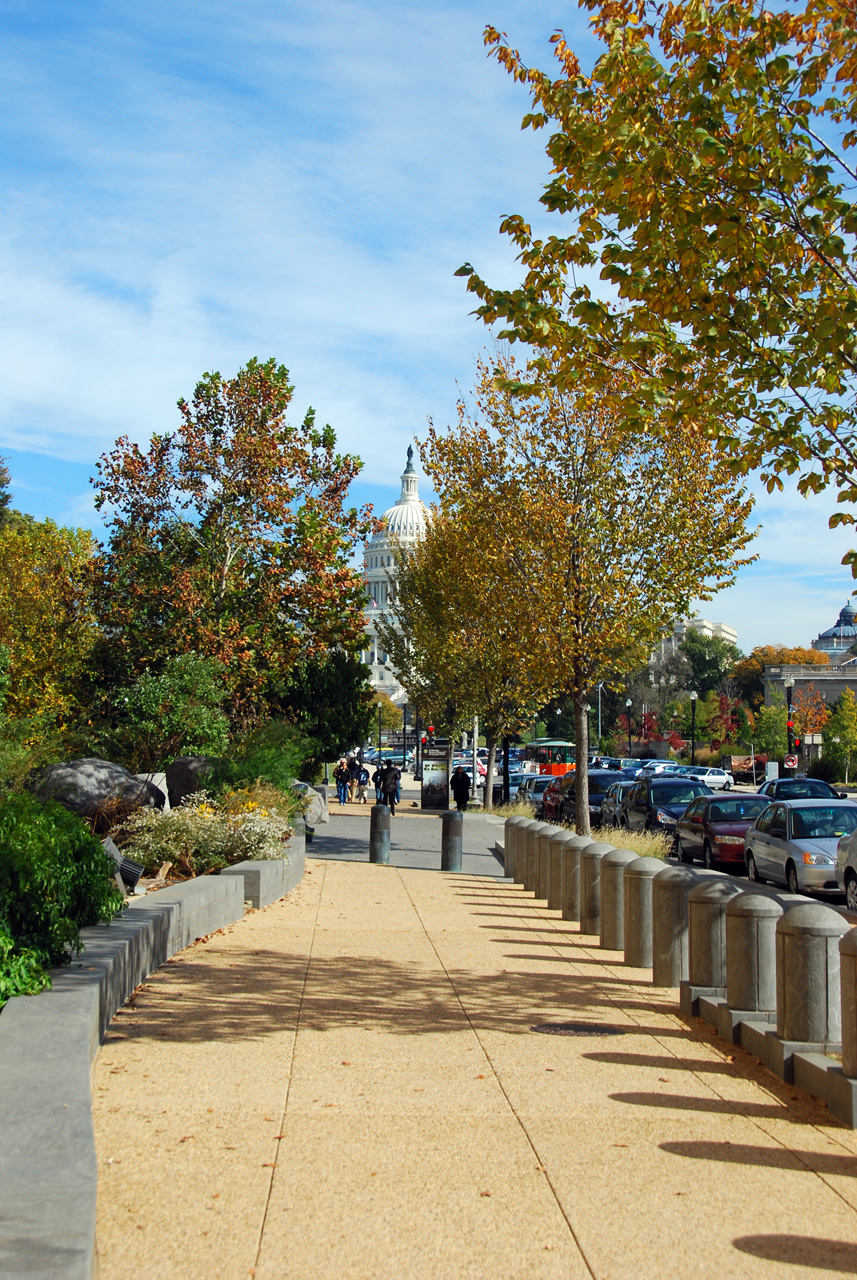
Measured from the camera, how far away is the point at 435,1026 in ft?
24.3

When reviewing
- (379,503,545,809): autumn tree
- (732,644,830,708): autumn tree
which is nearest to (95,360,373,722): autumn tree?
(379,503,545,809): autumn tree

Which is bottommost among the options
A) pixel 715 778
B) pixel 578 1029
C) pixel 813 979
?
pixel 578 1029

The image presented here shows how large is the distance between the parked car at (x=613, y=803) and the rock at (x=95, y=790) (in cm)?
1591

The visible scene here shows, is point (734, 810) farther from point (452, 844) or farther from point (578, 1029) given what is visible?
point (578, 1029)

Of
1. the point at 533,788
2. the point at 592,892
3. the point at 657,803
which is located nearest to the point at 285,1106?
the point at 592,892

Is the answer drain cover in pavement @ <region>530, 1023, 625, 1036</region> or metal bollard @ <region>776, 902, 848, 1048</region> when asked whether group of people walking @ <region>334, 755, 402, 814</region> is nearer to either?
drain cover in pavement @ <region>530, 1023, 625, 1036</region>

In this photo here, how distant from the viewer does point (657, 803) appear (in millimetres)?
26562

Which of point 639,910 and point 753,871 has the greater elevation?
point 639,910

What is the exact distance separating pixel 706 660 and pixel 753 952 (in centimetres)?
11690

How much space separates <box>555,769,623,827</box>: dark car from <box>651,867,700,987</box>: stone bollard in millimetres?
21945

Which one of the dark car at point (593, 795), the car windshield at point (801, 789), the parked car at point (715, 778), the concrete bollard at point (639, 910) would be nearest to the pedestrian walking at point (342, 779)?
the dark car at point (593, 795)

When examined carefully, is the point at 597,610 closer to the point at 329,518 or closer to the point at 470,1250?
the point at 329,518

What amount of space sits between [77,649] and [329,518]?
40.8ft

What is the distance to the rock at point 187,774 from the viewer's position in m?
16.9
